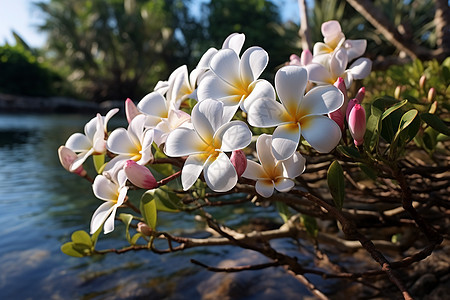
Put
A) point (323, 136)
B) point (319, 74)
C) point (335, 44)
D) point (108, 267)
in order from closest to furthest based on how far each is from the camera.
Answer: point (323, 136), point (319, 74), point (335, 44), point (108, 267)

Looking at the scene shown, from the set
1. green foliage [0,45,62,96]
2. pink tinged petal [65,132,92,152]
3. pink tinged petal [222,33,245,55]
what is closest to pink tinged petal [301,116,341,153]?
pink tinged petal [222,33,245,55]

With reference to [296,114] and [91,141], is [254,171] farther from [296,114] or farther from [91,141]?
[91,141]

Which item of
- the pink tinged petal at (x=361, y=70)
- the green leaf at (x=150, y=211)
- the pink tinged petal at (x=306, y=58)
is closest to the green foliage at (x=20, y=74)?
the green leaf at (x=150, y=211)

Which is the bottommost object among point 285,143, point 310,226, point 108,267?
point 108,267

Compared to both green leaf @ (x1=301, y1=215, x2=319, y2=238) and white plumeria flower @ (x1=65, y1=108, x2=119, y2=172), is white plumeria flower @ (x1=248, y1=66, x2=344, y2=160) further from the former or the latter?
green leaf @ (x1=301, y1=215, x2=319, y2=238)

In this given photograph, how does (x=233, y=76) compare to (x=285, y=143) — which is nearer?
(x=285, y=143)

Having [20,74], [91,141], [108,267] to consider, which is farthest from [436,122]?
[20,74]

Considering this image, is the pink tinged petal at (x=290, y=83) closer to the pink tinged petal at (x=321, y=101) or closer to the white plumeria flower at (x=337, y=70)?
the pink tinged petal at (x=321, y=101)

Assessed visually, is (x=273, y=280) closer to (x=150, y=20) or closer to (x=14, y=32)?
(x=150, y=20)
